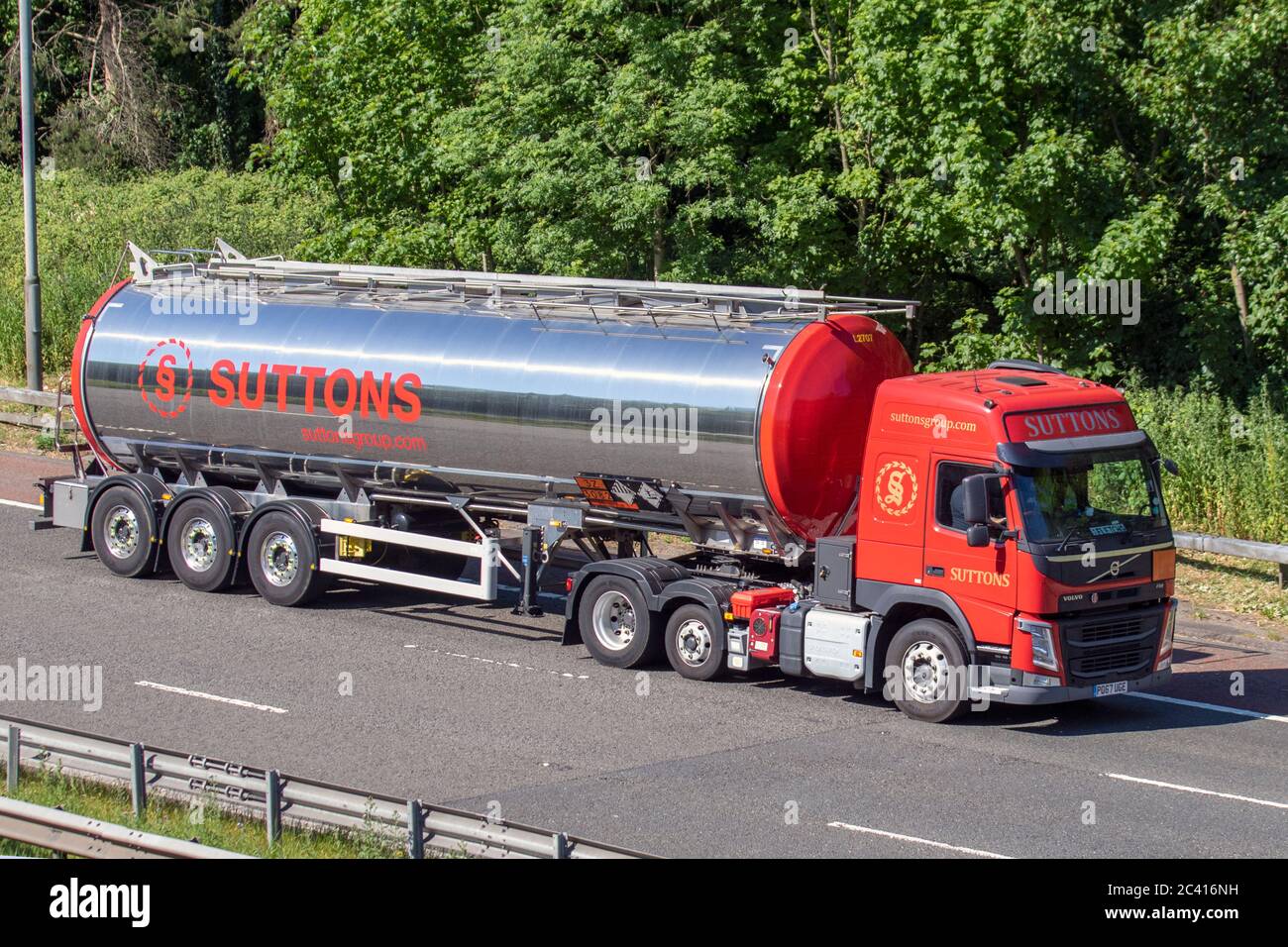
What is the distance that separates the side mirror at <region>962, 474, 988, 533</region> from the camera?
1309 cm

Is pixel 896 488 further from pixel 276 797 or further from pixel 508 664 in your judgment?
pixel 276 797

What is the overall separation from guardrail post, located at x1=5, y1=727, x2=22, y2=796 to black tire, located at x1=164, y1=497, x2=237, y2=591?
26.8 ft

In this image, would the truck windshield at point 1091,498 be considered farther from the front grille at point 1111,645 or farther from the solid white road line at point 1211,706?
the solid white road line at point 1211,706

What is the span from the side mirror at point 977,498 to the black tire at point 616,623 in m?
3.51

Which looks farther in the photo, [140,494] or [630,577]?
[140,494]

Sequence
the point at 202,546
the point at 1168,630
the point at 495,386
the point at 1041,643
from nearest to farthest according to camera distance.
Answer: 1. the point at 1041,643
2. the point at 1168,630
3. the point at 495,386
4. the point at 202,546

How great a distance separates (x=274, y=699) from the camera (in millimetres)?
14219

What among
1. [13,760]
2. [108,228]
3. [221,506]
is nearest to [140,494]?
[221,506]

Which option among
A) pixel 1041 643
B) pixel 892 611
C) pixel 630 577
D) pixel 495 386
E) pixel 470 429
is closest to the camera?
pixel 1041 643

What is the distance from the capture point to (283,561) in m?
18.1

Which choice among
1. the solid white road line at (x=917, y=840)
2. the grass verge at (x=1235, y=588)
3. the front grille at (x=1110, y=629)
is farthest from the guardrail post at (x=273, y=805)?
the grass verge at (x=1235, y=588)

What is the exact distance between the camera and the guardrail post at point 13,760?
1010 centimetres

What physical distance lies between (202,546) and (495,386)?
188 inches

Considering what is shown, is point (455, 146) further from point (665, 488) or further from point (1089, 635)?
point (1089, 635)
